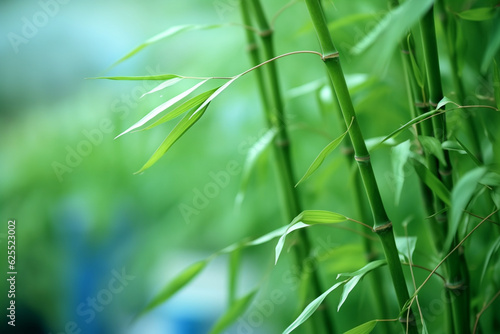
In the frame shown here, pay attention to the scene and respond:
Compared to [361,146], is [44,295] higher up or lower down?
lower down

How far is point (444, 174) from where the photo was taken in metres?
0.45

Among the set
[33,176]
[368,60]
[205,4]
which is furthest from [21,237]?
[368,60]

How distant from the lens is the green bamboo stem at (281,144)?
0.57 meters

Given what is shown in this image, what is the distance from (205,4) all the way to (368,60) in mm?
380

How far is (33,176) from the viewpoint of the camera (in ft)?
3.69

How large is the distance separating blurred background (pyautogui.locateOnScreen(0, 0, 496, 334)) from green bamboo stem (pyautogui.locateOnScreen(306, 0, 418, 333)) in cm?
50

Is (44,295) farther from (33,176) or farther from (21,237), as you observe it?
(33,176)

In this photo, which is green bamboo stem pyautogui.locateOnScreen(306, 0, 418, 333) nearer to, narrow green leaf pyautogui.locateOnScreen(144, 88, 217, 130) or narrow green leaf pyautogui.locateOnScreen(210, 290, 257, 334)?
narrow green leaf pyautogui.locateOnScreen(144, 88, 217, 130)
